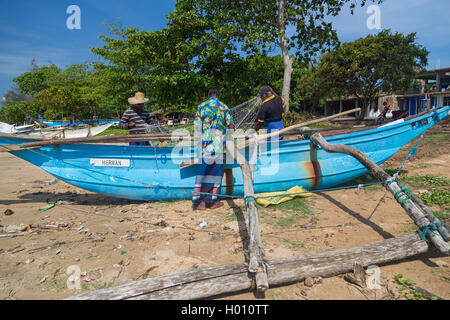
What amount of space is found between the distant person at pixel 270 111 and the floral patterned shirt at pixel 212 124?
3.82 feet

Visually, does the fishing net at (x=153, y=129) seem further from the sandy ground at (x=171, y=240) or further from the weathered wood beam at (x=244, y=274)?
the weathered wood beam at (x=244, y=274)

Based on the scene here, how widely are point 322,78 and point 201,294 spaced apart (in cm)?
2007

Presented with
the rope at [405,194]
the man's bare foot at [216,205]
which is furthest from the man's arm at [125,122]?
the rope at [405,194]

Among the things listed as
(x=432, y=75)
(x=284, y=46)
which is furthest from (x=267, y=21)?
(x=432, y=75)

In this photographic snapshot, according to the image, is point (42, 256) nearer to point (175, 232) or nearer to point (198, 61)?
point (175, 232)

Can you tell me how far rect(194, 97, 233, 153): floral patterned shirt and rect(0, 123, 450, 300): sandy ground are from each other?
3.75ft

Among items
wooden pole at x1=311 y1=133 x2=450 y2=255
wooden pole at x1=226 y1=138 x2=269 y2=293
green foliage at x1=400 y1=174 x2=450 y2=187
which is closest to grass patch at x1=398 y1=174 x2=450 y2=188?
green foliage at x1=400 y1=174 x2=450 y2=187

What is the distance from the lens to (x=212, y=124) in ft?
14.8

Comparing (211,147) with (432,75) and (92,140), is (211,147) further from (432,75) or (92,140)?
(432,75)

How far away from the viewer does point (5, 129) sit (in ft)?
16.8

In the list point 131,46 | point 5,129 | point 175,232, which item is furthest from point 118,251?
point 131,46

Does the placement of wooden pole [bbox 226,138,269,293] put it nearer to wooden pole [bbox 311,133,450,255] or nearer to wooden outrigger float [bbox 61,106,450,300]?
wooden outrigger float [bbox 61,106,450,300]

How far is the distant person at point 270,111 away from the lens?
5.31 metres

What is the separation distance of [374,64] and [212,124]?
57.3 ft
